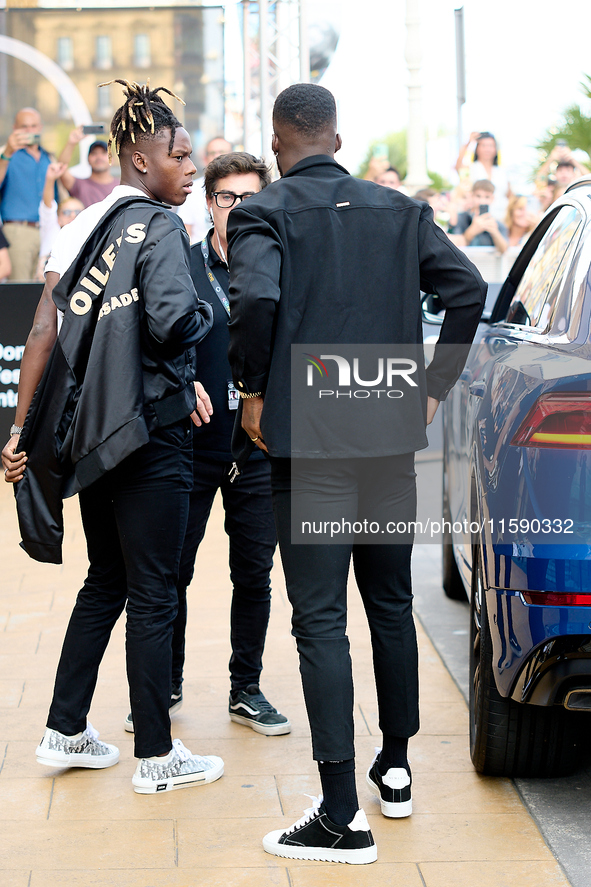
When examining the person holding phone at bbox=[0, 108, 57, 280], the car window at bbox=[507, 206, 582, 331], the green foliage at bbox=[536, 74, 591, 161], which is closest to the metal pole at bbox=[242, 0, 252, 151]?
the person holding phone at bbox=[0, 108, 57, 280]

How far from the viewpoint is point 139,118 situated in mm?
3254

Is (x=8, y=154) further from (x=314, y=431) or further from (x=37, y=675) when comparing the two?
(x=314, y=431)

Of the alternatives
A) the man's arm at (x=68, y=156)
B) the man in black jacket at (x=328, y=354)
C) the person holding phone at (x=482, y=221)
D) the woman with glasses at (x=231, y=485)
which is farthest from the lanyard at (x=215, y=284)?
the person holding phone at (x=482, y=221)

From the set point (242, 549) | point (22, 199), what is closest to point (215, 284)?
point (242, 549)

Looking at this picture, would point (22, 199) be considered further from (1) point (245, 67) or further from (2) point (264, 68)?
(1) point (245, 67)

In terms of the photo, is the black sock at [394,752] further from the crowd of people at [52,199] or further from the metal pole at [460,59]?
the metal pole at [460,59]

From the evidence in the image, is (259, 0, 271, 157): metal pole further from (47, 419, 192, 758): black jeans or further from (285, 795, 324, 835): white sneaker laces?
(285, 795, 324, 835): white sneaker laces

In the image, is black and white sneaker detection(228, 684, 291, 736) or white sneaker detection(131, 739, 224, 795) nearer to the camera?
white sneaker detection(131, 739, 224, 795)

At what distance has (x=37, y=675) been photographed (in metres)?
4.40

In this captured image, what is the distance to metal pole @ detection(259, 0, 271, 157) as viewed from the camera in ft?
36.0

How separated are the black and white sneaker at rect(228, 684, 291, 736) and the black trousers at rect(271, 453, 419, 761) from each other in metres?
0.90

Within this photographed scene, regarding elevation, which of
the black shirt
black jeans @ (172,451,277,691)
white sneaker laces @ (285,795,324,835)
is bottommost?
white sneaker laces @ (285,795,324,835)

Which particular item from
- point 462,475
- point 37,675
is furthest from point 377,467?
point 37,675

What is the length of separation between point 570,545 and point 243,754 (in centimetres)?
149
